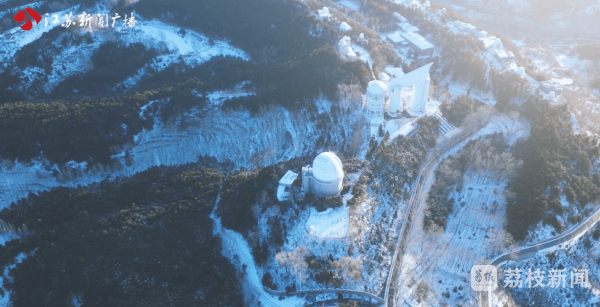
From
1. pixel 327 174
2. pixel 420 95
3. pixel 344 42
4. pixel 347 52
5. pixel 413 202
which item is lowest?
pixel 413 202

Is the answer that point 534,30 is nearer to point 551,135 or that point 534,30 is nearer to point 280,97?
point 551,135

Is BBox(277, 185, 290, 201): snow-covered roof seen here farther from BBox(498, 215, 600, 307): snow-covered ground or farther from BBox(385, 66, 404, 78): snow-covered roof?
BBox(385, 66, 404, 78): snow-covered roof

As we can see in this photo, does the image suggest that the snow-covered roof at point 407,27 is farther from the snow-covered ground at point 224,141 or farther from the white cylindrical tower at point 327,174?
the white cylindrical tower at point 327,174

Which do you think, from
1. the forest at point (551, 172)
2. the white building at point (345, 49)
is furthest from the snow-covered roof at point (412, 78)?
the forest at point (551, 172)

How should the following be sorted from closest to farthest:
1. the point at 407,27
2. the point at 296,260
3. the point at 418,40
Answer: the point at 296,260 → the point at 418,40 → the point at 407,27

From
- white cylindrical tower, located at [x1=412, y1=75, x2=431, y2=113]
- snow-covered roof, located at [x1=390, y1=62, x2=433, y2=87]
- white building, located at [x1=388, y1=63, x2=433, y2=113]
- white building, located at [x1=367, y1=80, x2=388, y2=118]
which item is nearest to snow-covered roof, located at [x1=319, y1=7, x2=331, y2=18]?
white building, located at [x1=367, y1=80, x2=388, y2=118]

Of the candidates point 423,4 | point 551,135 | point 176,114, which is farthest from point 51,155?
point 423,4

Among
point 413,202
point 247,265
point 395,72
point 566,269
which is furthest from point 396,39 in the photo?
point 247,265

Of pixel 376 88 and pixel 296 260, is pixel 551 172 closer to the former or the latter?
pixel 376 88
